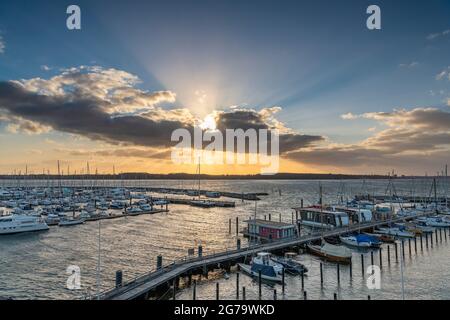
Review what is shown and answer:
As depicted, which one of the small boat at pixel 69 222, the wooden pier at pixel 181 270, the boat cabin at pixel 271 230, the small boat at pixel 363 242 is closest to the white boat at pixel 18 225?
the small boat at pixel 69 222

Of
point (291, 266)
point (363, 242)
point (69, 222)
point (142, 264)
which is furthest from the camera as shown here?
point (69, 222)

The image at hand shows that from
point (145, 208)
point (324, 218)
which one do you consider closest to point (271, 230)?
point (324, 218)

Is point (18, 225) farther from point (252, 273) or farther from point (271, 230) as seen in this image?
point (252, 273)

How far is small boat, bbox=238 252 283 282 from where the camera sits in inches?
1235

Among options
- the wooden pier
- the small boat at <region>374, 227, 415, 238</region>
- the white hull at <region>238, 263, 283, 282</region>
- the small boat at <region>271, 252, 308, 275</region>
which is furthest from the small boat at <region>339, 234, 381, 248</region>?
the white hull at <region>238, 263, 283, 282</region>

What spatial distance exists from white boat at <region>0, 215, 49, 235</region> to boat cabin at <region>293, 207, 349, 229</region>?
4858cm

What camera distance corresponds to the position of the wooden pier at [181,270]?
2393cm

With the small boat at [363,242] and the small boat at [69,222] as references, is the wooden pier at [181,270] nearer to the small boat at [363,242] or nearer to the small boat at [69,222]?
the small boat at [363,242]

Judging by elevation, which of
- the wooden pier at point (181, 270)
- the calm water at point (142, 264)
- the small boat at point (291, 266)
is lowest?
the calm water at point (142, 264)

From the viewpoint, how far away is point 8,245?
48.8 m

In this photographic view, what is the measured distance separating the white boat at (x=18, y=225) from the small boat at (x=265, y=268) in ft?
145

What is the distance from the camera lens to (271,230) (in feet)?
164

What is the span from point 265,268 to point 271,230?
1874 cm

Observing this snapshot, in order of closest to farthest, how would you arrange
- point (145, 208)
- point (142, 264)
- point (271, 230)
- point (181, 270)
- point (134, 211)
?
point (181, 270) → point (142, 264) → point (271, 230) → point (134, 211) → point (145, 208)
